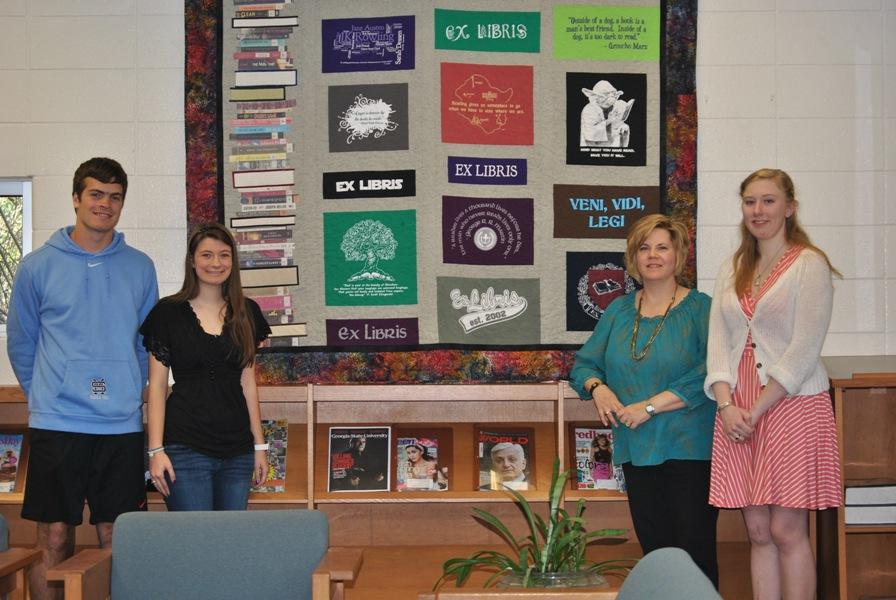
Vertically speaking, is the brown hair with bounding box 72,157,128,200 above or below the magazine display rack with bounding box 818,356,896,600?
above

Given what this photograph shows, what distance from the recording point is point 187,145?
4.41m

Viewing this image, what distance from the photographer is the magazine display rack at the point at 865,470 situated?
12.4ft

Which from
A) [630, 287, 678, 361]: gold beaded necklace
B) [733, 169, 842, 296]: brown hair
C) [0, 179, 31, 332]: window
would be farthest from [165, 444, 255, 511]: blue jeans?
[0, 179, 31, 332]: window

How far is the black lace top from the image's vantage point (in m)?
3.07

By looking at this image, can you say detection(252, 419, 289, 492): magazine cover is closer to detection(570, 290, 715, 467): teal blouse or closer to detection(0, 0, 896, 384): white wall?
detection(0, 0, 896, 384): white wall

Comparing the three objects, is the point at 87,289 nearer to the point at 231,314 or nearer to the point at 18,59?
the point at 231,314

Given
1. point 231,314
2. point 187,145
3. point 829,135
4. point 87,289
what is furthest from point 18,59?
point 829,135

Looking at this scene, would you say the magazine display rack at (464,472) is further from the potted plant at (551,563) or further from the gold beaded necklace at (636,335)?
the potted plant at (551,563)

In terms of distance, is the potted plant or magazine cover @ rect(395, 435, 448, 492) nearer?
the potted plant

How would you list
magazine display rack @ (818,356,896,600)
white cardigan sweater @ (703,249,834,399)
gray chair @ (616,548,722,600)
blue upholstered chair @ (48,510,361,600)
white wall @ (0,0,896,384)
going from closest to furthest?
1. gray chair @ (616,548,722,600)
2. blue upholstered chair @ (48,510,361,600)
3. white cardigan sweater @ (703,249,834,399)
4. magazine display rack @ (818,356,896,600)
5. white wall @ (0,0,896,384)

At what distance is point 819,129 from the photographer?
450 centimetres

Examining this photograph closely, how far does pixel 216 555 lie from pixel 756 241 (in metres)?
1.94

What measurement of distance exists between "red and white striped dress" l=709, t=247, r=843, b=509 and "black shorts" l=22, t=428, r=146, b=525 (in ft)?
6.21

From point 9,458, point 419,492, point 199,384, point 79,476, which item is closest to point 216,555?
point 199,384
